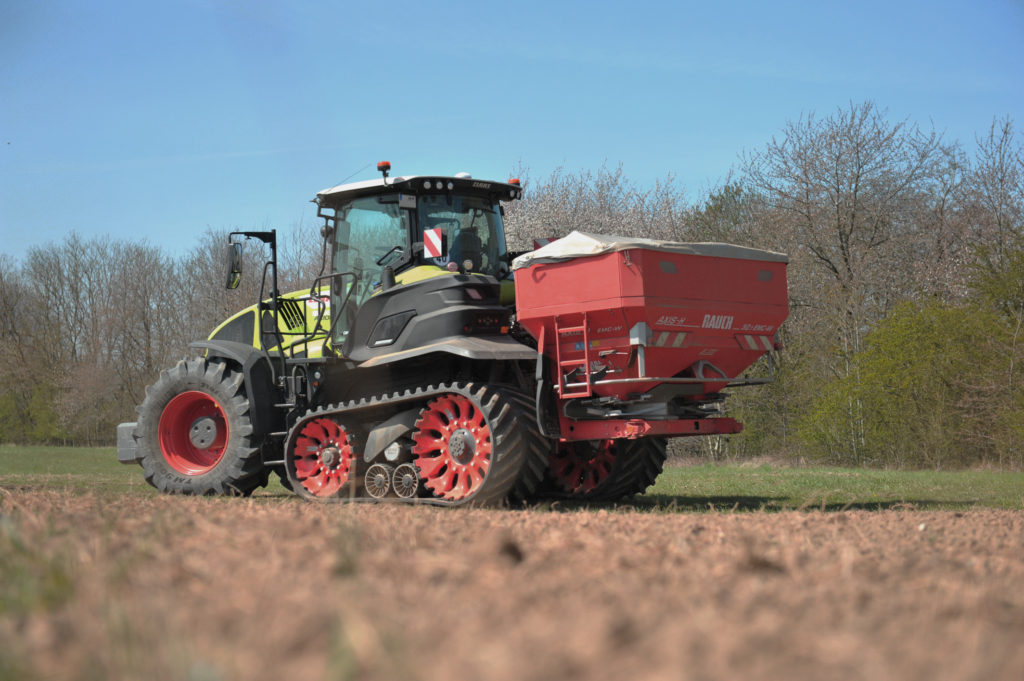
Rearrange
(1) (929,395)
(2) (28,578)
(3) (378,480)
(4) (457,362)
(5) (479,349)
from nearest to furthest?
(2) (28,578) < (5) (479,349) < (3) (378,480) < (4) (457,362) < (1) (929,395)

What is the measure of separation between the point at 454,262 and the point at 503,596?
7.12m

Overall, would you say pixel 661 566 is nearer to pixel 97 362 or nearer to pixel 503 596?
pixel 503 596

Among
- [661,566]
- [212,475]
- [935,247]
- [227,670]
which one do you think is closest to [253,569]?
[227,670]

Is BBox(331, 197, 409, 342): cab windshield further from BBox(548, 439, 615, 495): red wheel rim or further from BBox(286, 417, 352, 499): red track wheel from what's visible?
Answer: BBox(548, 439, 615, 495): red wheel rim

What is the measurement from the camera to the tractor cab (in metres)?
10.1

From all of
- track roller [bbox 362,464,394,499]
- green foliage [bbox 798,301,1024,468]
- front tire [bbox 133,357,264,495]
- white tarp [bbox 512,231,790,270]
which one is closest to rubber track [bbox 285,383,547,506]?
track roller [bbox 362,464,394,499]

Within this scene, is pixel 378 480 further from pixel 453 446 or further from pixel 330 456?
pixel 453 446

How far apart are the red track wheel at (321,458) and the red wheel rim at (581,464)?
2.23 m

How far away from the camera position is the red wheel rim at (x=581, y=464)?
1074 centimetres

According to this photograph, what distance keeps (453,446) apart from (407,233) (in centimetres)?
250

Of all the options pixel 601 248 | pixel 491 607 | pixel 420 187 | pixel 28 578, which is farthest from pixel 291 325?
pixel 491 607

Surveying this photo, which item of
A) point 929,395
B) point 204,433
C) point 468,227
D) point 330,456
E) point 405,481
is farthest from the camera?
point 929,395

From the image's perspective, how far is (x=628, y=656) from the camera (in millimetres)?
2338

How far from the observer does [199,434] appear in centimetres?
1121
